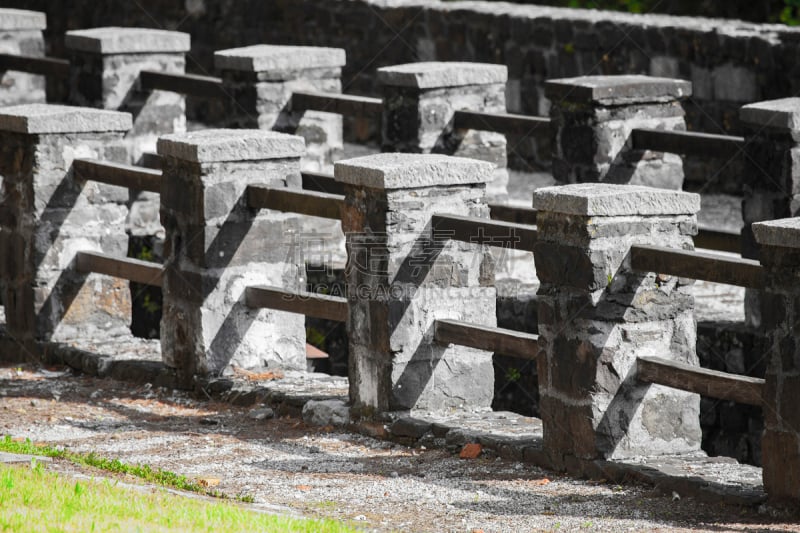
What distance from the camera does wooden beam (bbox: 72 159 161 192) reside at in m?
8.88

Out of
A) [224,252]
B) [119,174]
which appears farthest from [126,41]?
[224,252]

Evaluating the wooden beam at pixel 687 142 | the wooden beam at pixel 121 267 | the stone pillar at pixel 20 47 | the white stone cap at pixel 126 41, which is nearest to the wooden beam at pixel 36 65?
the white stone cap at pixel 126 41

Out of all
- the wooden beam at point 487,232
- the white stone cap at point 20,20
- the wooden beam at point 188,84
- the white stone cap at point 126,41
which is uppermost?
the white stone cap at point 20,20

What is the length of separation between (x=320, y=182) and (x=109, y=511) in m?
4.52

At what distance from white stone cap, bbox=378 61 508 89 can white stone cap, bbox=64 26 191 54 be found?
2.54 meters

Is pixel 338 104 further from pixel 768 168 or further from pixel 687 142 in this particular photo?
pixel 768 168

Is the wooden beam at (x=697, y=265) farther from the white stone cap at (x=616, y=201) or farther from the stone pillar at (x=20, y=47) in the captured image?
the stone pillar at (x=20, y=47)

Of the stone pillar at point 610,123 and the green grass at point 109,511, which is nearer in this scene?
the green grass at point 109,511

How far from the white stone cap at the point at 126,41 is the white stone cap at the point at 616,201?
267 inches

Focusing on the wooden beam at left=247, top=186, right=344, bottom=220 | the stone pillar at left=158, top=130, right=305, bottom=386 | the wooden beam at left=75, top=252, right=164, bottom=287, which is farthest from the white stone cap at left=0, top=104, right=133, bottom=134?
the wooden beam at left=247, top=186, right=344, bottom=220

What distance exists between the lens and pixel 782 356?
5.89 metres

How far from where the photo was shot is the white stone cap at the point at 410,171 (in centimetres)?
729

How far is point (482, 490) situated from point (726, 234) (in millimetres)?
3735

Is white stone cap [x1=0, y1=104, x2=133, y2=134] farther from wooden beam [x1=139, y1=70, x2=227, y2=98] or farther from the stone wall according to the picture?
the stone wall
